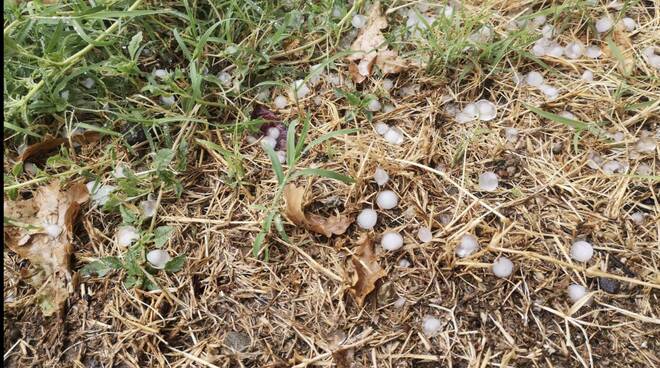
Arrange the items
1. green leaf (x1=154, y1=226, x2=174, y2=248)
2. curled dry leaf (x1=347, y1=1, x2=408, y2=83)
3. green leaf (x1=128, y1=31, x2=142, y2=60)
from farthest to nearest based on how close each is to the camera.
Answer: curled dry leaf (x1=347, y1=1, x2=408, y2=83) → green leaf (x1=128, y1=31, x2=142, y2=60) → green leaf (x1=154, y1=226, x2=174, y2=248)

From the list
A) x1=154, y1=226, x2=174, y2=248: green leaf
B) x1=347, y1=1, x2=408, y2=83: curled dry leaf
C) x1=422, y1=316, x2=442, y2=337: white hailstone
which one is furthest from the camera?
x1=347, y1=1, x2=408, y2=83: curled dry leaf

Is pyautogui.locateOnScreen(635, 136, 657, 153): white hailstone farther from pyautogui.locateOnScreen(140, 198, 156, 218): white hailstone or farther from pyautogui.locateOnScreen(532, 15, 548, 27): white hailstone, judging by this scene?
pyautogui.locateOnScreen(140, 198, 156, 218): white hailstone

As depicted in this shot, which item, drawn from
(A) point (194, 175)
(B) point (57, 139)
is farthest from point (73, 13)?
(A) point (194, 175)

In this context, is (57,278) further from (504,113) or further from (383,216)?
(504,113)

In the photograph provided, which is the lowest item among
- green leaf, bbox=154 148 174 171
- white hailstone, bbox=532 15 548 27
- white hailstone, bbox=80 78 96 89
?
green leaf, bbox=154 148 174 171

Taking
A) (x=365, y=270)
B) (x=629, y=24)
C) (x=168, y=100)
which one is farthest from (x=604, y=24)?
(x=168, y=100)

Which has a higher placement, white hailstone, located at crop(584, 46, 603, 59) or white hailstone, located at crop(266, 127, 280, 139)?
white hailstone, located at crop(584, 46, 603, 59)

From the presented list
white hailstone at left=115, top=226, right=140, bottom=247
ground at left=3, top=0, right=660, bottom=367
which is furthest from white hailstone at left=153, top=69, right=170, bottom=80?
white hailstone at left=115, top=226, right=140, bottom=247

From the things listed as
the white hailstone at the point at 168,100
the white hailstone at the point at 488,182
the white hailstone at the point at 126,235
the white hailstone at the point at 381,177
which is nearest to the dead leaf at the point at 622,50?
the white hailstone at the point at 488,182
